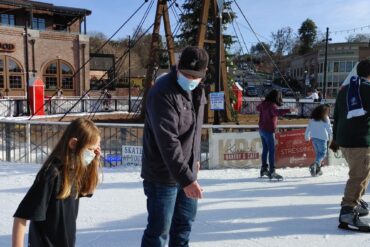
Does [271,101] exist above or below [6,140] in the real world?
above

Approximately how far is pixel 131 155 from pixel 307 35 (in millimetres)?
76506

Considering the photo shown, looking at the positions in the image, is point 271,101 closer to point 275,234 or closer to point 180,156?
point 275,234

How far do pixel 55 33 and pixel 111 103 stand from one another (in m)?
11.9

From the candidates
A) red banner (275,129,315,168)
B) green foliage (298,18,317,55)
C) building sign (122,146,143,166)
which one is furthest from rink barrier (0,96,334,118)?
green foliage (298,18,317,55)

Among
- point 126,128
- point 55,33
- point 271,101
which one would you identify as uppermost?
point 55,33

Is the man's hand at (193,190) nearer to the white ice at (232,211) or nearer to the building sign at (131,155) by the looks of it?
the white ice at (232,211)

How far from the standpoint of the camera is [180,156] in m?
2.57

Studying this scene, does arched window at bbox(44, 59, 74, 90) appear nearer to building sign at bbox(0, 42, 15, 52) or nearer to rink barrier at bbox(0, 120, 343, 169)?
building sign at bbox(0, 42, 15, 52)

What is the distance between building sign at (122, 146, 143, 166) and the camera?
809 centimetres

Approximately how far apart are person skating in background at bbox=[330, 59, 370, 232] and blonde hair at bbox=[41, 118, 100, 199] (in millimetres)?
2912

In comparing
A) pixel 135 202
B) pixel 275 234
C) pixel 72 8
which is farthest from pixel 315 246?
pixel 72 8

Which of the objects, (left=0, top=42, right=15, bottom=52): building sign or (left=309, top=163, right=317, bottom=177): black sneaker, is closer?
(left=309, top=163, right=317, bottom=177): black sneaker

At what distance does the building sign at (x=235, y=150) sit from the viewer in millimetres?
8055

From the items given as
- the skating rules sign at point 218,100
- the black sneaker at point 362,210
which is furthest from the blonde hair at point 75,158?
the skating rules sign at point 218,100
